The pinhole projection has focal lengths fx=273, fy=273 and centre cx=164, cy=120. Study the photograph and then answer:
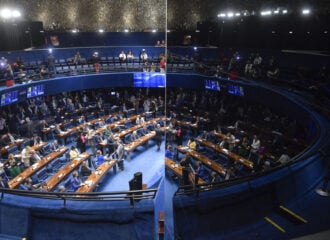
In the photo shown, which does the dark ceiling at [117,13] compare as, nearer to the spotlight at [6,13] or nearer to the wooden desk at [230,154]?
the spotlight at [6,13]

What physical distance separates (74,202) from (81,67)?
14.1 metres

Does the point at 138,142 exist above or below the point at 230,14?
below

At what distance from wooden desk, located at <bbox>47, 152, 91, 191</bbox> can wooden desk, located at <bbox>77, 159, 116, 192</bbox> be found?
0.89 m

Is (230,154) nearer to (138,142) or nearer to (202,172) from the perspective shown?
(202,172)

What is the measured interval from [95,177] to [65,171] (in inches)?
49.5

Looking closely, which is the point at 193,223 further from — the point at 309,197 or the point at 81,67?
the point at 81,67

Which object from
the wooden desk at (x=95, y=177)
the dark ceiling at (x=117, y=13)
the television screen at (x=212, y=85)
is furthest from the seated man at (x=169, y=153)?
the dark ceiling at (x=117, y=13)

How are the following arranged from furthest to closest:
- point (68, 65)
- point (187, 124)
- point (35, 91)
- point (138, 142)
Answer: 1. point (68, 65)
2. point (187, 124)
3. point (35, 91)
4. point (138, 142)

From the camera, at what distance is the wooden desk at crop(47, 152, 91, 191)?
30.2ft

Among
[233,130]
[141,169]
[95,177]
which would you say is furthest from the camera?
[233,130]

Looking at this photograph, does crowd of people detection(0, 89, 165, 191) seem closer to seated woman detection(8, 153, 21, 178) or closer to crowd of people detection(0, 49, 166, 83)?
seated woman detection(8, 153, 21, 178)

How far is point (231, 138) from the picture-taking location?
1219 cm

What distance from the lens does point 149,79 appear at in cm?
1802

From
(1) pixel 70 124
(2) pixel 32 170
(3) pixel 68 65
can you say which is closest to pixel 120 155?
(2) pixel 32 170
